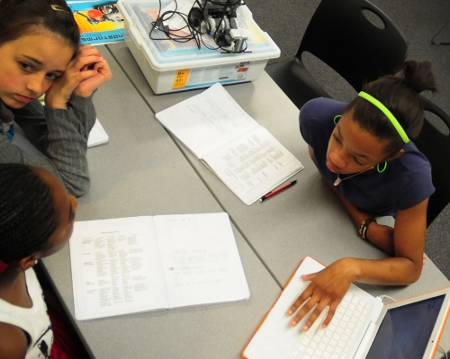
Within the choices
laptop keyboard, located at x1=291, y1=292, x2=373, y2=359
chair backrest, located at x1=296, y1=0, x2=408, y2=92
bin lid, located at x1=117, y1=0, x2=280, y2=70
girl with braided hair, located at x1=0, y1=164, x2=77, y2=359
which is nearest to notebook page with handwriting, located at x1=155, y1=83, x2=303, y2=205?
bin lid, located at x1=117, y1=0, x2=280, y2=70

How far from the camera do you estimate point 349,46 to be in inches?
67.4

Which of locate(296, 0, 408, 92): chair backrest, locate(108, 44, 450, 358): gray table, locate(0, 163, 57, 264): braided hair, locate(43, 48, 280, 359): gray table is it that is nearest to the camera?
locate(0, 163, 57, 264): braided hair

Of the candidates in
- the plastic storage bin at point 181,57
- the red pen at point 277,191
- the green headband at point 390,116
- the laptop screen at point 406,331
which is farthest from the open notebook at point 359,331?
the plastic storage bin at point 181,57

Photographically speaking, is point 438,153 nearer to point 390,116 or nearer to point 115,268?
point 390,116

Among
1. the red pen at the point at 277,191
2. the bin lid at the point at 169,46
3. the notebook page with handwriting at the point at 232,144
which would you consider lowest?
the red pen at the point at 277,191

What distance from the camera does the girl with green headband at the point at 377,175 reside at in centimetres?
98

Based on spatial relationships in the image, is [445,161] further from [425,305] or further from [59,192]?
[59,192]

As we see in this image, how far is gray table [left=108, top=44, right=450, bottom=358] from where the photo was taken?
42.3 inches

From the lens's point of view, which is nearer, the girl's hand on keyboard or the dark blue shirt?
the girl's hand on keyboard

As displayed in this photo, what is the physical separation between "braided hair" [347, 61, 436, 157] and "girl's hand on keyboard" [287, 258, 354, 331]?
319mm

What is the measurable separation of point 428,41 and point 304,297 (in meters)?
2.96

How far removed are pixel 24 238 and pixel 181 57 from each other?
79 centimetres

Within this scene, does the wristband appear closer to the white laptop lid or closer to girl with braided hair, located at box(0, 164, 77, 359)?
the white laptop lid

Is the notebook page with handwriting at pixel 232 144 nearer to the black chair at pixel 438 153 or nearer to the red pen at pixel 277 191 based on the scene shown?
the red pen at pixel 277 191
